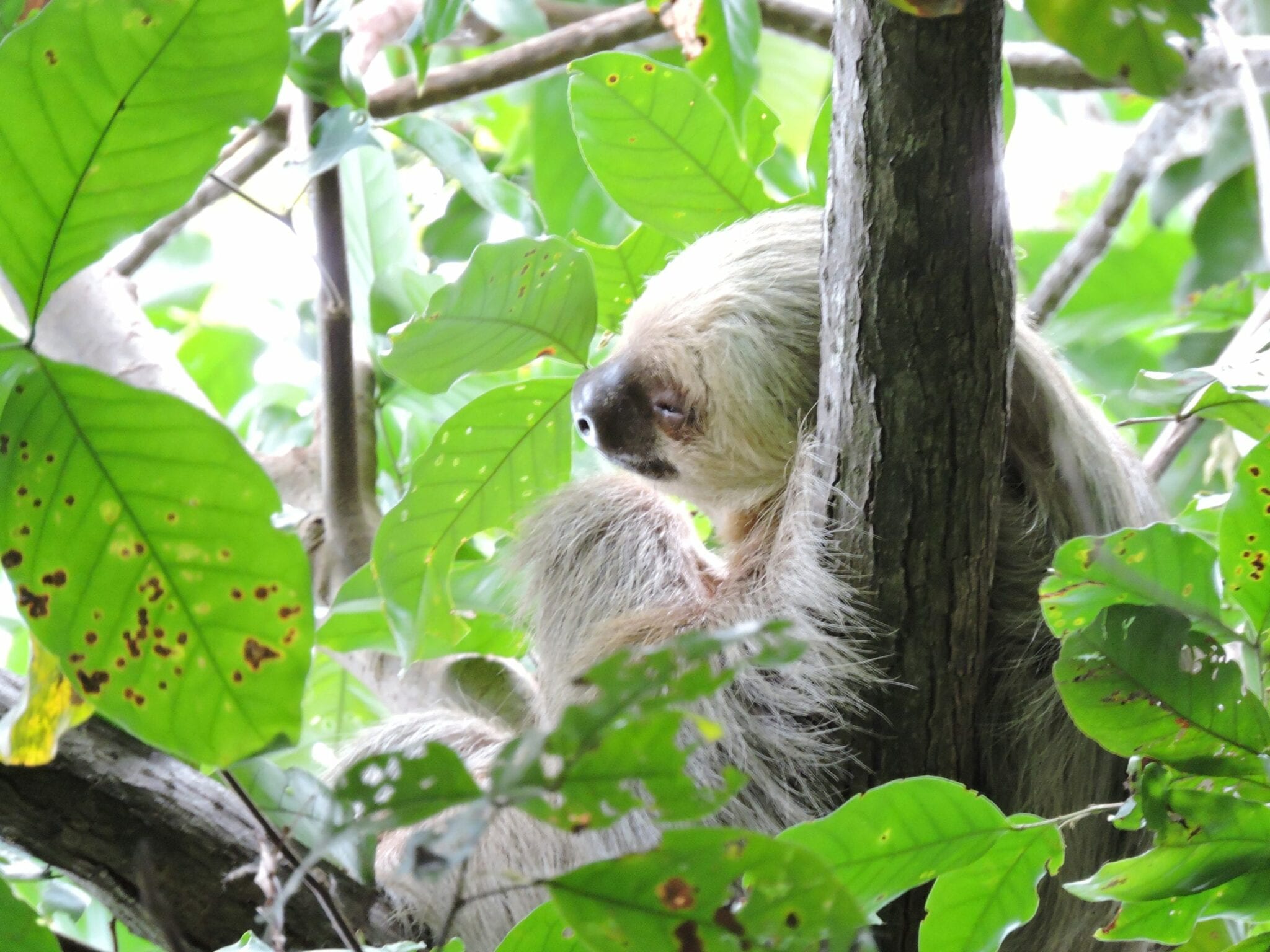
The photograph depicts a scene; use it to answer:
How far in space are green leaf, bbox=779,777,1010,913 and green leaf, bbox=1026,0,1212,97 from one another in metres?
0.98

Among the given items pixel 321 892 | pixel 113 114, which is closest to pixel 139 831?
pixel 321 892

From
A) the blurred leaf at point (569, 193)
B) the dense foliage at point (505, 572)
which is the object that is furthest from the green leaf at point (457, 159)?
the blurred leaf at point (569, 193)

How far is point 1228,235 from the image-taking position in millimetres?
3758

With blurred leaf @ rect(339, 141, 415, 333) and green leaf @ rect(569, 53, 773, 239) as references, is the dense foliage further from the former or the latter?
blurred leaf @ rect(339, 141, 415, 333)

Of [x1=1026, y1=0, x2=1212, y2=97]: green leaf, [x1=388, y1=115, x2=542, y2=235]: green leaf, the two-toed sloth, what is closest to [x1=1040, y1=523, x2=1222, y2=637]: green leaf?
the two-toed sloth

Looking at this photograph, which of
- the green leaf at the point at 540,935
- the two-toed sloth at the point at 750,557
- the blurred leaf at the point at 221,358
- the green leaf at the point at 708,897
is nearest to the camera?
the green leaf at the point at 708,897

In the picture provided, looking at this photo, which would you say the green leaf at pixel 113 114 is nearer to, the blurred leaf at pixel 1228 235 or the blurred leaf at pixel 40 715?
the blurred leaf at pixel 40 715

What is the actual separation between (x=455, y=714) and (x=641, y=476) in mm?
538

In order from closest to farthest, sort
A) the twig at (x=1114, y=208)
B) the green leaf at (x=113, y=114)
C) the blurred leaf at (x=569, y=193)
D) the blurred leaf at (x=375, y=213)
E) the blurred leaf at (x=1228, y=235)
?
the green leaf at (x=113, y=114), the blurred leaf at (x=375, y=213), the blurred leaf at (x=569, y=193), the twig at (x=1114, y=208), the blurred leaf at (x=1228, y=235)

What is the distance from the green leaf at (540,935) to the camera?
1.06 meters

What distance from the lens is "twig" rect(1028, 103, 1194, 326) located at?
11.2 ft

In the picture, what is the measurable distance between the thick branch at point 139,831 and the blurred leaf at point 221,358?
218 cm

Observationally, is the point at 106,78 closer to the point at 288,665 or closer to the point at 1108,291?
the point at 288,665

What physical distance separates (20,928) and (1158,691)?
106 centimetres
